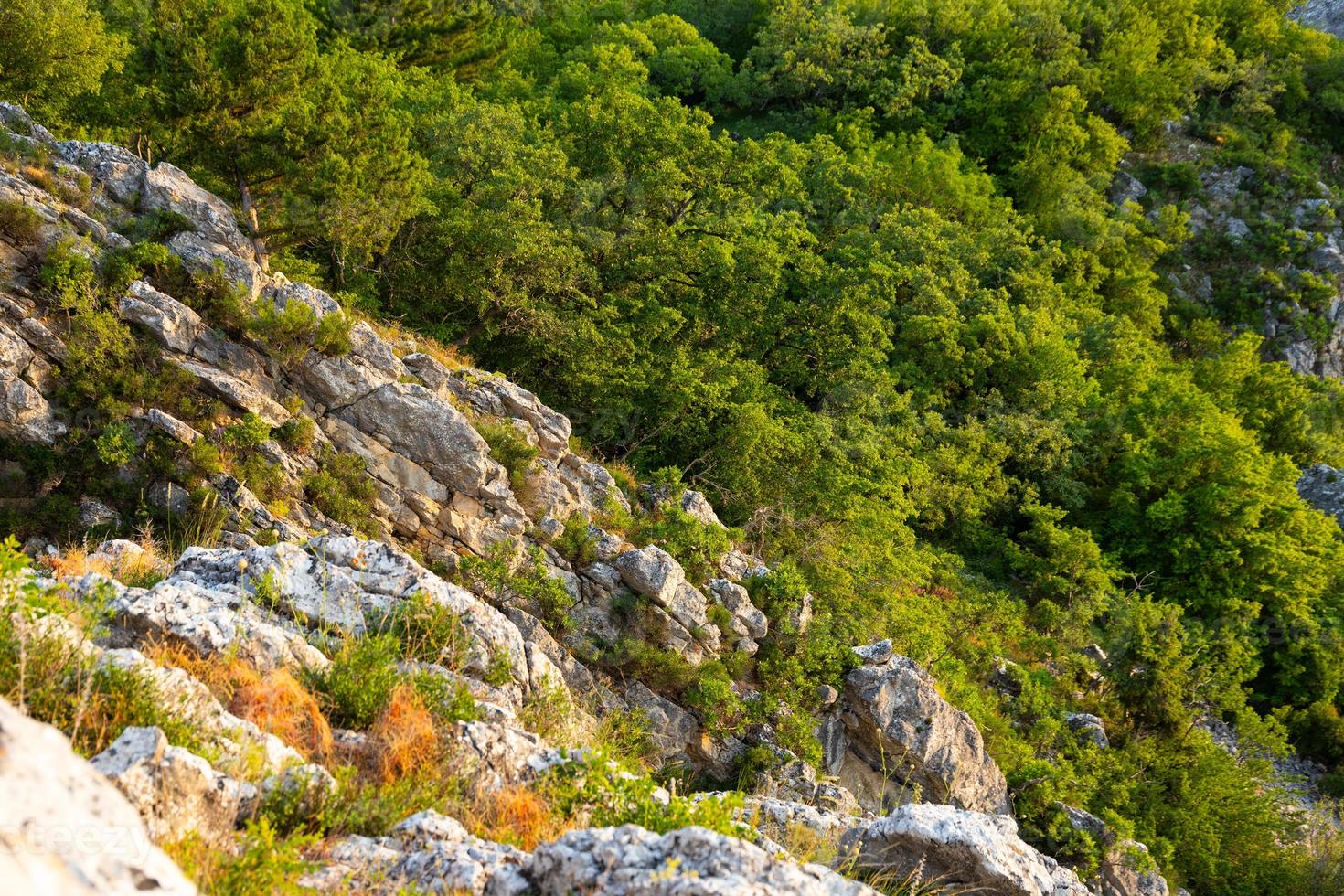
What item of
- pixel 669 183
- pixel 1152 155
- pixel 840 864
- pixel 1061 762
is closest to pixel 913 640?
pixel 1061 762

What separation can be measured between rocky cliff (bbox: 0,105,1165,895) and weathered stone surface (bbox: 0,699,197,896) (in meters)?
0.01

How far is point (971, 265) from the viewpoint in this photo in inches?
1335

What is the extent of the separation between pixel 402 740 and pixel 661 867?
8.68 ft

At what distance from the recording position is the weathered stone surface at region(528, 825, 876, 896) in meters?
4.62

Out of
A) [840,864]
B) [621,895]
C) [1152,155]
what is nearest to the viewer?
[621,895]

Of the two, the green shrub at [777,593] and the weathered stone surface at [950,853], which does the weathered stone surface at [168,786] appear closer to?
the weathered stone surface at [950,853]

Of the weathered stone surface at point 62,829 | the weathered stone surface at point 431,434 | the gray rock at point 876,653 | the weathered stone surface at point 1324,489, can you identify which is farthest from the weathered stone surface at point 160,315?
the weathered stone surface at point 1324,489

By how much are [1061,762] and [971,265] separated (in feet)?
68.5

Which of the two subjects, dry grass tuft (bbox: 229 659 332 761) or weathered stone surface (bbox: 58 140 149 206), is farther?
weathered stone surface (bbox: 58 140 149 206)

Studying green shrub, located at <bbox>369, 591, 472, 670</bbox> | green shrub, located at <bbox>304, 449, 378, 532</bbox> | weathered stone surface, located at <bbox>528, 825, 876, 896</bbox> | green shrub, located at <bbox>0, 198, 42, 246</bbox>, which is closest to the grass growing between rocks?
weathered stone surface, located at <bbox>528, 825, 876, 896</bbox>

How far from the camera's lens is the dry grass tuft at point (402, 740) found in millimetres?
6523

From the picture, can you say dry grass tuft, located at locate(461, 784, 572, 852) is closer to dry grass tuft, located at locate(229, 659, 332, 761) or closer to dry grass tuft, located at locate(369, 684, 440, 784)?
dry grass tuft, located at locate(369, 684, 440, 784)

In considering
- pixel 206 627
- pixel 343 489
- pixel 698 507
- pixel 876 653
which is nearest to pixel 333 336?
pixel 343 489

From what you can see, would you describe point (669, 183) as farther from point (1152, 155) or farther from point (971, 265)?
point (1152, 155)
